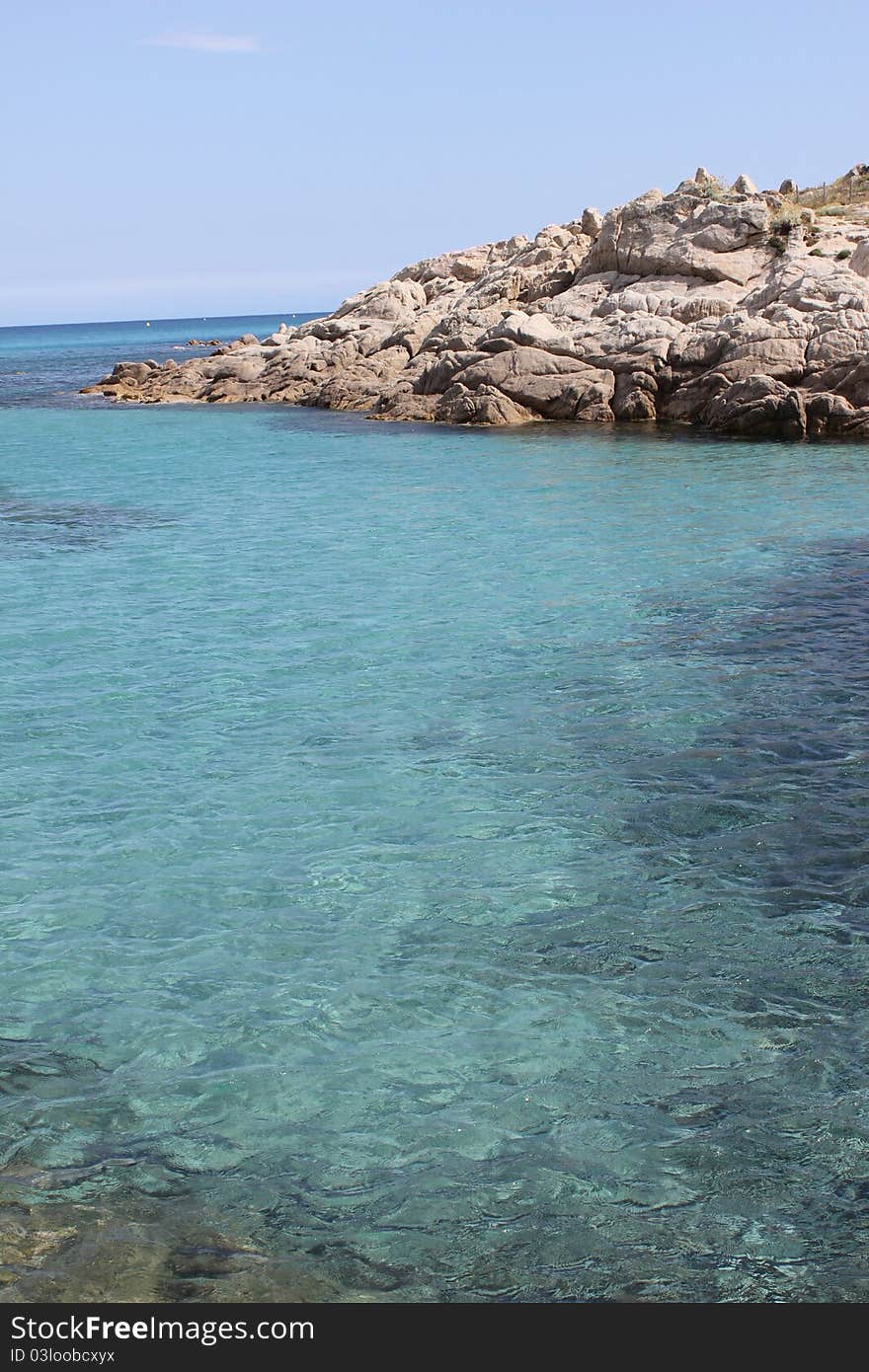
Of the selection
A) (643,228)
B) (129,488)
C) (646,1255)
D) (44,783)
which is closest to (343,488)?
(129,488)

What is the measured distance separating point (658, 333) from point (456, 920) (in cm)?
3576

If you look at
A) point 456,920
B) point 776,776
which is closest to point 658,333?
point 776,776

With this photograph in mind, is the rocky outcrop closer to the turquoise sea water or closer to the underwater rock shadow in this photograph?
the turquoise sea water

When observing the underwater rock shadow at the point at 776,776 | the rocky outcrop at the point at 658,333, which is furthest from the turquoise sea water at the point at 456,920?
the rocky outcrop at the point at 658,333

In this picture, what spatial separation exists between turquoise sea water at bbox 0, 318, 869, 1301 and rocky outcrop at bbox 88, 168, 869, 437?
18.8m

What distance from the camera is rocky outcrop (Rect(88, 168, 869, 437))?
36.3m

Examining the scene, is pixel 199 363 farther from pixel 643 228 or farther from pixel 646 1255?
pixel 646 1255

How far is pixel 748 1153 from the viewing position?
6.20m

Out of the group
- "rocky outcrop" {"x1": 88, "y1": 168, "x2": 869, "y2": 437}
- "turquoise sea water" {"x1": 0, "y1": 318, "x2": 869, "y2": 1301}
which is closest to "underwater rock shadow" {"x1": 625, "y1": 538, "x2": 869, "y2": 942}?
"turquoise sea water" {"x1": 0, "y1": 318, "x2": 869, "y2": 1301}

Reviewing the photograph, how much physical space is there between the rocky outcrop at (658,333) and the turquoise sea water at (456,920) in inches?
739

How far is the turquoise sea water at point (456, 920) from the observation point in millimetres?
5934

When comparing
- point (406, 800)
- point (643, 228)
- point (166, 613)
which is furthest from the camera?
point (643, 228)

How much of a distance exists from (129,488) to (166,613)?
15.1 m

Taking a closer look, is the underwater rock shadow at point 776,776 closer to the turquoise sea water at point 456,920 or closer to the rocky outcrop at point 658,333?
the turquoise sea water at point 456,920
